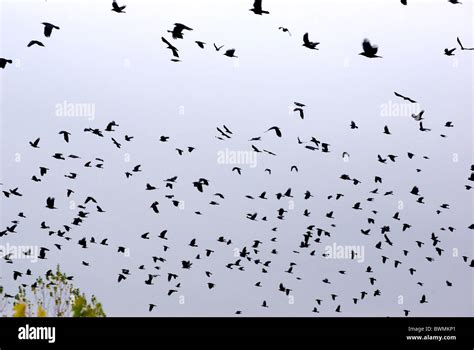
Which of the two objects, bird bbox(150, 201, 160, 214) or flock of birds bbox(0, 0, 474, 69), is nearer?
flock of birds bbox(0, 0, 474, 69)

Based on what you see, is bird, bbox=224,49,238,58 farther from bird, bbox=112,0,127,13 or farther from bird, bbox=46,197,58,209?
bird, bbox=46,197,58,209

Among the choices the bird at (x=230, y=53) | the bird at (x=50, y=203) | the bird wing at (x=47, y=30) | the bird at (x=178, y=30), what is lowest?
the bird at (x=50, y=203)

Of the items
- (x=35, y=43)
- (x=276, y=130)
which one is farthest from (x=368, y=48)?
(x=35, y=43)

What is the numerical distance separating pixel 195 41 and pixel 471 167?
43.1 feet

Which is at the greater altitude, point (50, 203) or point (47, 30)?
point (47, 30)

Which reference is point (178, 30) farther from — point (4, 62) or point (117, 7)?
point (4, 62)

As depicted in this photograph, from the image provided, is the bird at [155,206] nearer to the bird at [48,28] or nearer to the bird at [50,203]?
the bird at [50,203]

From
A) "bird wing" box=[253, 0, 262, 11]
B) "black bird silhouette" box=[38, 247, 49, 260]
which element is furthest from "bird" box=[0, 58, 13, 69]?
"bird wing" box=[253, 0, 262, 11]

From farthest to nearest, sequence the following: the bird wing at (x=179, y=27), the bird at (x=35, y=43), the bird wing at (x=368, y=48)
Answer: the bird at (x=35, y=43) < the bird wing at (x=179, y=27) < the bird wing at (x=368, y=48)

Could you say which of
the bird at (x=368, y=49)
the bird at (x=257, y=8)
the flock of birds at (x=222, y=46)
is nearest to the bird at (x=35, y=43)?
the flock of birds at (x=222, y=46)

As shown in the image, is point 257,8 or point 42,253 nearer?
point 257,8
